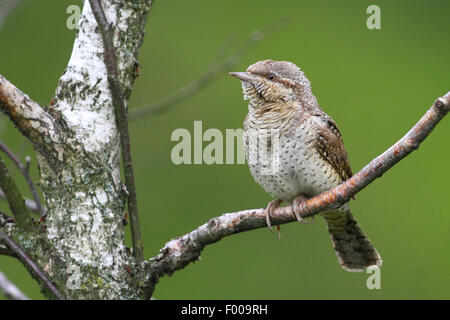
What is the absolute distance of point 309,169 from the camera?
7.78ft

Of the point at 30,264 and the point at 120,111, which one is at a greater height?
the point at 120,111

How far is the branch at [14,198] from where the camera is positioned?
6.08 ft

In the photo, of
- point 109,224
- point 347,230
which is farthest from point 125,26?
point 347,230

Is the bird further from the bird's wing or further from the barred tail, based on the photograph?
the barred tail

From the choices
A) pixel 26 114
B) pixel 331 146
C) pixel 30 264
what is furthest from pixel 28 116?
pixel 331 146

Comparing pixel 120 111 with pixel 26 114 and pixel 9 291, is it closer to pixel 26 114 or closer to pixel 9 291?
pixel 26 114

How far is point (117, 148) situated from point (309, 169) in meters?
0.80

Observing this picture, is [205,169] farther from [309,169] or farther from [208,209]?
[309,169]

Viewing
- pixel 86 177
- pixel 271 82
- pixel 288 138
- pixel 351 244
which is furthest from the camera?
pixel 351 244

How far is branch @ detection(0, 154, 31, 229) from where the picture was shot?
73.0 inches

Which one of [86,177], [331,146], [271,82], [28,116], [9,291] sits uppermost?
[271,82]

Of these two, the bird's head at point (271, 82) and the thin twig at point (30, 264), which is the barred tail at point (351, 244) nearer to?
the bird's head at point (271, 82)

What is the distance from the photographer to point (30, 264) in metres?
1.85

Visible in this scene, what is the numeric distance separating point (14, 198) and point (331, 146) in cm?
128
